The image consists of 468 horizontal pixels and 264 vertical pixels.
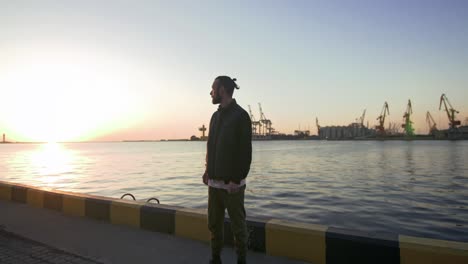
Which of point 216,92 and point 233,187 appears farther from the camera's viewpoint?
point 216,92

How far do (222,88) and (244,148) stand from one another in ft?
2.20

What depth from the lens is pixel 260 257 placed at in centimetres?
356

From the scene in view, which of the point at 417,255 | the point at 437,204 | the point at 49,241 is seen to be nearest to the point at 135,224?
the point at 49,241

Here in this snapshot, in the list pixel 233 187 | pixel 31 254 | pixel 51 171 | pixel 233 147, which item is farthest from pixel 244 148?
pixel 51 171

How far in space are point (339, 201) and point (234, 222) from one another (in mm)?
10059

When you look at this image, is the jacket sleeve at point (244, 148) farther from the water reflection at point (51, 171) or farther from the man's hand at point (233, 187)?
the water reflection at point (51, 171)

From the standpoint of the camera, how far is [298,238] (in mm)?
3492

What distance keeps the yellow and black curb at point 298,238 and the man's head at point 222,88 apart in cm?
161

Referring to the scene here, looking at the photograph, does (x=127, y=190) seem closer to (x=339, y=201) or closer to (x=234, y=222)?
(x=339, y=201)

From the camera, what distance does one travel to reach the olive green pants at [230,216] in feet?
→ 10.1

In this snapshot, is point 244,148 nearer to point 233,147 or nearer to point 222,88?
point 233,147

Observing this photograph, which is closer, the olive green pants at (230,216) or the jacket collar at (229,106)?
the olive green pants at (230,216)

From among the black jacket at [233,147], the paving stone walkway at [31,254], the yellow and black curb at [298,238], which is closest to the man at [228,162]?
the black jacket at [233,147]

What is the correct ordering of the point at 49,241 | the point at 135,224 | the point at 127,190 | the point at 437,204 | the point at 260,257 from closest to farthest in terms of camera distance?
the point at 260,257, the point at 49,241, the point at 135,224, the point at 437,204, the point at 127,190
